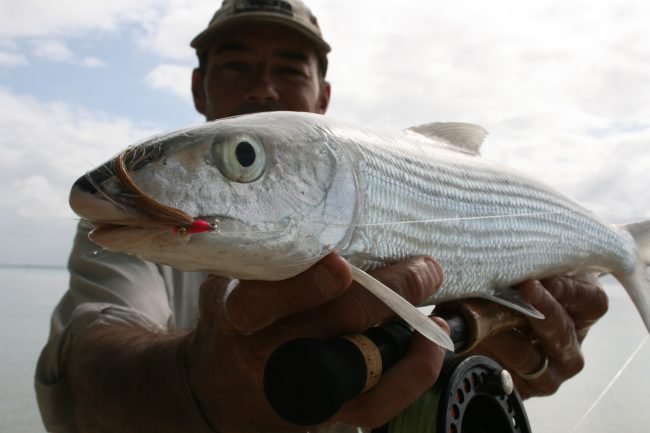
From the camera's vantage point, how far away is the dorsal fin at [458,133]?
194 centimetres

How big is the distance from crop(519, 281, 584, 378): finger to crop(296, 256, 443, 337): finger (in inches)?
34.2

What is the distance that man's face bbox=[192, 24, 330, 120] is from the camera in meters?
2.97

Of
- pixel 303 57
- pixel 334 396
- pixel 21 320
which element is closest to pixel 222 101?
pixel 303 57

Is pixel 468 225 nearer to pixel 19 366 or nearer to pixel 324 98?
pixel 324 98

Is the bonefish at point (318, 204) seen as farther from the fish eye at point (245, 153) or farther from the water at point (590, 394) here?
the water at point (590, 394)

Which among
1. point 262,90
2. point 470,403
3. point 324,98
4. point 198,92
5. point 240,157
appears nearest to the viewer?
point 240,157

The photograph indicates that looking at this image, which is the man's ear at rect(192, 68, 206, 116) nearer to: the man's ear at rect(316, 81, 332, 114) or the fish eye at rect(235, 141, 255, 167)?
the man's ear at rect(316, 81, 332, 114)

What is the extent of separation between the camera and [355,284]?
1288 mm

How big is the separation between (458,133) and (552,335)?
94cm

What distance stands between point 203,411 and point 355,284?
596mm

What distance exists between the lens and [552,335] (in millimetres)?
2221

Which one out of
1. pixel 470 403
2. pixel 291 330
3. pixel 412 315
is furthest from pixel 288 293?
pixel 470 403

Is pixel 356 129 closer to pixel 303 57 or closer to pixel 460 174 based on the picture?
pixel 460 174

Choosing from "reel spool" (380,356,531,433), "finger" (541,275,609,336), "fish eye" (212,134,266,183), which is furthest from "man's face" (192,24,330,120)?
"reel spool" (380,356,531,433)
